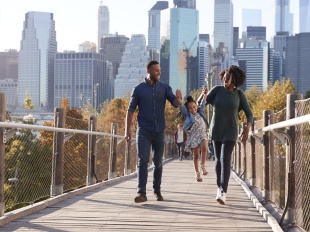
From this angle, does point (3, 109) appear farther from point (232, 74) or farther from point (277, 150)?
point (277, 150)

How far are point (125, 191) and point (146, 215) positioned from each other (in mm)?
4012

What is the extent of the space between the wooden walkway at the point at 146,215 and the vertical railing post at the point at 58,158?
0.36m

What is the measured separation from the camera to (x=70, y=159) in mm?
14852

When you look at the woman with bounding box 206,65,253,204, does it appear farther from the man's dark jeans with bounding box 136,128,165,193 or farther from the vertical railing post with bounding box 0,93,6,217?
the vertical railing post with bounding box 0,93,6,217

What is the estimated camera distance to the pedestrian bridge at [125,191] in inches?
329

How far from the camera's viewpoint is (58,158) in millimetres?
11742

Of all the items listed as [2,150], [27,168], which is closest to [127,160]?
[27,168]

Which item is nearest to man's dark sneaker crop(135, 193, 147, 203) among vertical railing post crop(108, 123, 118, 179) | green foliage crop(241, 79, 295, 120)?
vertical railing post crop(108, 123, 118, 179)

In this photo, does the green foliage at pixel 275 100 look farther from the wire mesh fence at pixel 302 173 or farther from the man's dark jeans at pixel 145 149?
the wire mesh fence at pixel 302 173

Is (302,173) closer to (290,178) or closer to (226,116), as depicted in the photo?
(290,178)

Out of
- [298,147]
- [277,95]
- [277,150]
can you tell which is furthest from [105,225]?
[277,95]

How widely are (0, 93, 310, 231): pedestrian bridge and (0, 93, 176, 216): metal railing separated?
0.05 feet

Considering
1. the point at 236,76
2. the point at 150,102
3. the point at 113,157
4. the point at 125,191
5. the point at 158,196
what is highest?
the point at 236,76

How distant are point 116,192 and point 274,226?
527cm
